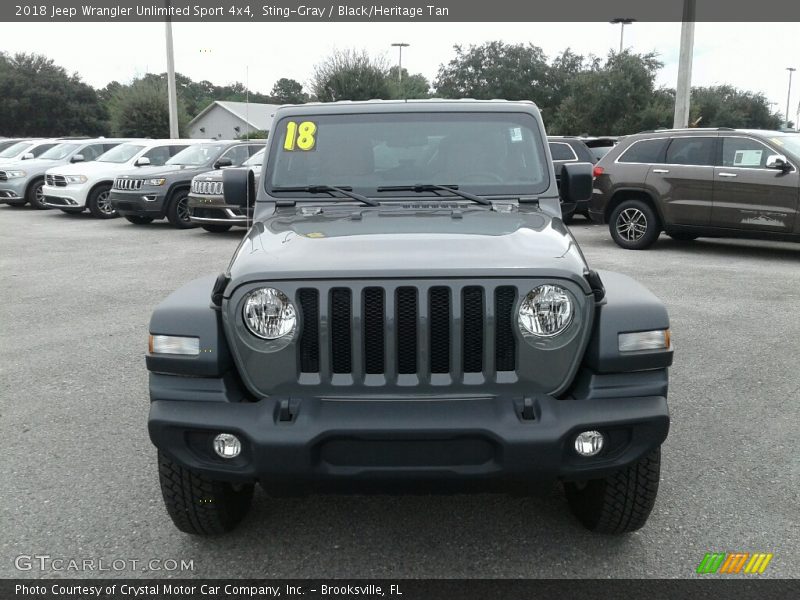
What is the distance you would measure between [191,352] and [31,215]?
17974 mm

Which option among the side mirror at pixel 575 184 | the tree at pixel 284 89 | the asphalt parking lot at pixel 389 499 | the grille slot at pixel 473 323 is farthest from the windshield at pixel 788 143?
the tree at pixel 284 89

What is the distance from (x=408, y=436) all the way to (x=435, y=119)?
210cm

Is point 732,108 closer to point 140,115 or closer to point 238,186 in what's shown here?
point 140,115

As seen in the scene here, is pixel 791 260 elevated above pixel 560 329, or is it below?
below

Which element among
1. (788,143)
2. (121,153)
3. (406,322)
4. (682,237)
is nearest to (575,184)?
(406,322)

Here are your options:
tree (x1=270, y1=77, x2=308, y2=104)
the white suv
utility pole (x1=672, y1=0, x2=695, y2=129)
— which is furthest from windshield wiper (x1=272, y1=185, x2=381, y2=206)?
tree (x1=270, y1=77, x2=308, y2=104)

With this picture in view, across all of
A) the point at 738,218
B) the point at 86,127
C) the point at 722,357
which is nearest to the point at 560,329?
the point at 722,357

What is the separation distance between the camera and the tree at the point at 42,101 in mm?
55156

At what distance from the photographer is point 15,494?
3.79 metres

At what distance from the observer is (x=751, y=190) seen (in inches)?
424

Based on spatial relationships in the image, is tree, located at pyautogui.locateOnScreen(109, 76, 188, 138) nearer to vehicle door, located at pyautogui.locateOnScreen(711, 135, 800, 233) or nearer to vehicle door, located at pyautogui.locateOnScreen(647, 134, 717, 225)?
vehicle door, located at pyautogui.locateOnScreen(647, 134, 717, 225)

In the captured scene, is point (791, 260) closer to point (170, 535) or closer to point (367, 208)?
point (367, 208)

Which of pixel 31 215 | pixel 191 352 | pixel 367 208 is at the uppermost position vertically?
pixel 367 208

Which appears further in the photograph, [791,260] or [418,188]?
[791,260]
